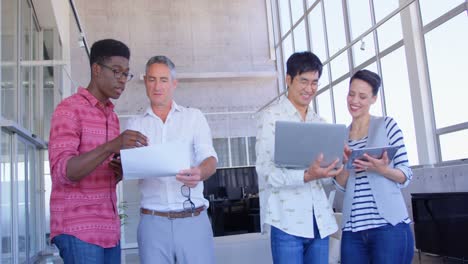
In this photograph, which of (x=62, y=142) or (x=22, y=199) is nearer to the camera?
(x=62, y=142)

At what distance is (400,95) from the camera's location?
800 centimetres

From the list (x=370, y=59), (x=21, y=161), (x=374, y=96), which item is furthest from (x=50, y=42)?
(x=374, y=96)

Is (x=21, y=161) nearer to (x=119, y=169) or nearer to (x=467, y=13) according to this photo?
A: (x=119, y=169)

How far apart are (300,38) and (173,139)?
11894mm

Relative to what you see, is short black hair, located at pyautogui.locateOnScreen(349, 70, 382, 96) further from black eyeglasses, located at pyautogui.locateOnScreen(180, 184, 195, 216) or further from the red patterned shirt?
the red patterned shirt

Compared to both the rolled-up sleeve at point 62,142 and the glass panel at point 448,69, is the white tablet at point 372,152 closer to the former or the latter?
the rolled-up sleeve at point 62,142

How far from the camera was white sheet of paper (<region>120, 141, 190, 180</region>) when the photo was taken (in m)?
1.56

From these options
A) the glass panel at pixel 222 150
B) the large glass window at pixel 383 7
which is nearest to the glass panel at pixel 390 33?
the large glass window at pixel 383 7

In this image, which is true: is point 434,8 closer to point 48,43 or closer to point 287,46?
point 287,46

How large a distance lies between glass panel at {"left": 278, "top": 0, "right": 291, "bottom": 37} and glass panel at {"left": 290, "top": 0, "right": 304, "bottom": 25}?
0.35m

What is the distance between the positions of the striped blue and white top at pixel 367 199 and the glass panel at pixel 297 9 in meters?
11.3

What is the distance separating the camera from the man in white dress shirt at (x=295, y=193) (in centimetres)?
188

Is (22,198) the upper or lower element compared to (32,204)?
upper

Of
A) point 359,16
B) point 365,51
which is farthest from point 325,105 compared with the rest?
point 359,16
